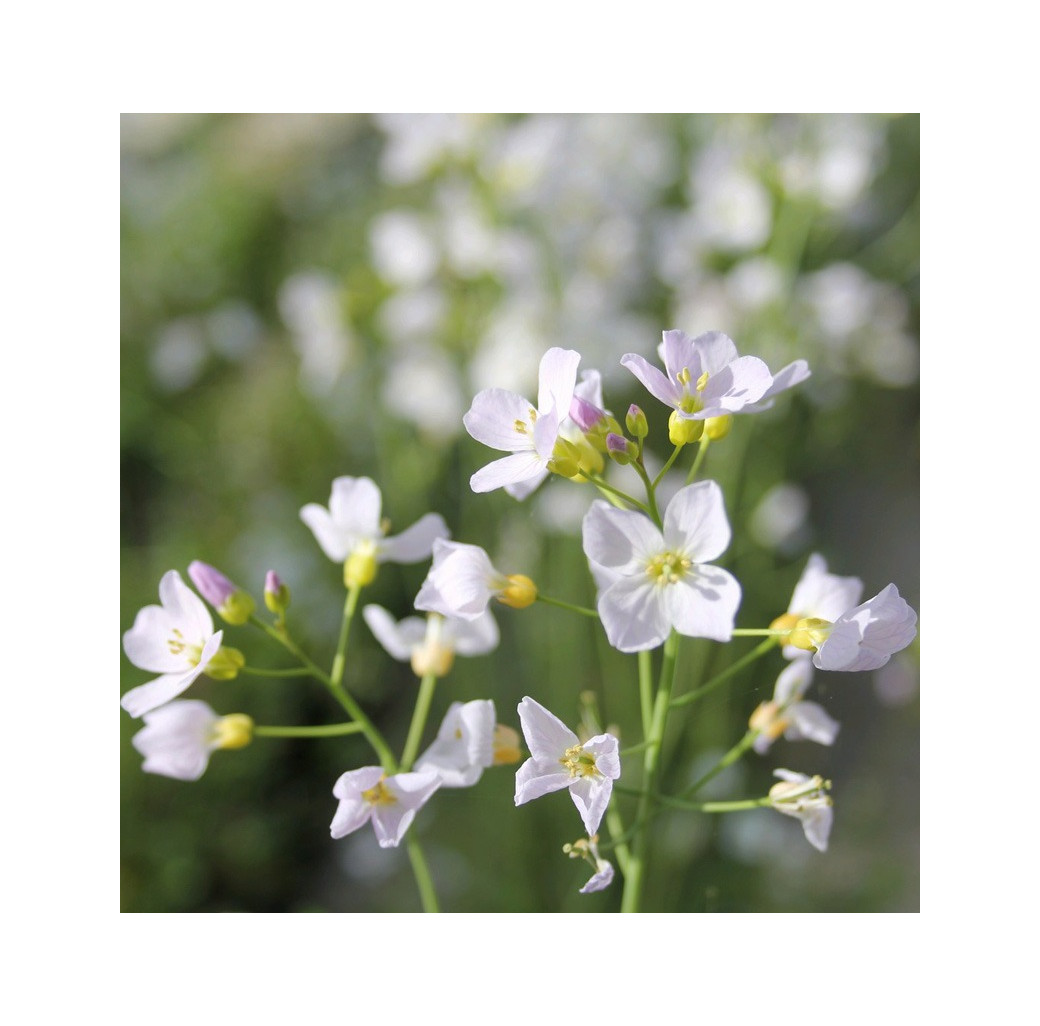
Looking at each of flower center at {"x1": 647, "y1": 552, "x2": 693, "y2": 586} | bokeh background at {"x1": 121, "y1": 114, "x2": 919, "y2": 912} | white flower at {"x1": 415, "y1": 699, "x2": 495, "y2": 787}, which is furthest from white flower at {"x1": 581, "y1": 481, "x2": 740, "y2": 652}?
bokeh background at {"x1": 121, "y1": 114, "x2": 919, "y2": 912}

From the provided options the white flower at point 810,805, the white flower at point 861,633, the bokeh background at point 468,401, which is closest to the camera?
the white flower at point 861,633

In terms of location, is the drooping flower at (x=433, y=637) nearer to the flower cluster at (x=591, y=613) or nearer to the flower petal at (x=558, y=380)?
the flower cluster at (x=591, y=613)

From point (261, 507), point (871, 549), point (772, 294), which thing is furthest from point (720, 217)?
point (261, 507)

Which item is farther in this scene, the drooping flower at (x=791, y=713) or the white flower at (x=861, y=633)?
the drooping flower at (x=791, y=713)

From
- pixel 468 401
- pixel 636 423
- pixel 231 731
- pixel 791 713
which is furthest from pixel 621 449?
pixel 468 401

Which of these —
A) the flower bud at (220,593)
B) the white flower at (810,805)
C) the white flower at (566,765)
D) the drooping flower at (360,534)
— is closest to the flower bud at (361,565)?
the drooping flower at (360,534)

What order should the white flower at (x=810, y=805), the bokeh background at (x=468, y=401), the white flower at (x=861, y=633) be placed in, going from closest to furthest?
1. the white flower at (x=861, y=633)
2. the white flower at (x=810, y=805)
3. the bokeh background at (x=468, y=401)
